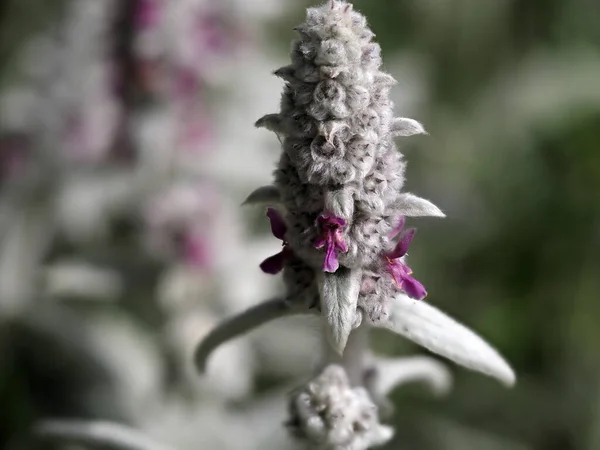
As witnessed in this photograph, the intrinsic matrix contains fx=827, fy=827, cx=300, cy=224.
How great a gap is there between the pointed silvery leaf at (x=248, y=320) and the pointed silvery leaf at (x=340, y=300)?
0.22 metres

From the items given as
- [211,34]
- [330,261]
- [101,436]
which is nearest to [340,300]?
[330,261]

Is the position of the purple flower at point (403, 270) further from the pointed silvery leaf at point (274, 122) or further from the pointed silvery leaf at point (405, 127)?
the pointed silvery leaf at point (274, 122)

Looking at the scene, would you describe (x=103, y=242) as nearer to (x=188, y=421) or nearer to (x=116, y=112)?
(x=116, y=112)

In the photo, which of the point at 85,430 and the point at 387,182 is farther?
the point at 85,430

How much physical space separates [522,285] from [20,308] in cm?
333

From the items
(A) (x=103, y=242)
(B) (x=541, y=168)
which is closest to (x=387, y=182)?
(A) (x=103, y=242)

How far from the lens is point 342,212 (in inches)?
86.2

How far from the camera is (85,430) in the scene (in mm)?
3070

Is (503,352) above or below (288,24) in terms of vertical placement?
below

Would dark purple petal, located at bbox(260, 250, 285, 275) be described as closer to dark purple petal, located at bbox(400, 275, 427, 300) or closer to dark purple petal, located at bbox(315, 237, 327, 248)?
dark purple petal, located at bbox(315, 237, 327, 248)

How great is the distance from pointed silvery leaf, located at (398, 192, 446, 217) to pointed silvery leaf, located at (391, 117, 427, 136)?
182 millimetres

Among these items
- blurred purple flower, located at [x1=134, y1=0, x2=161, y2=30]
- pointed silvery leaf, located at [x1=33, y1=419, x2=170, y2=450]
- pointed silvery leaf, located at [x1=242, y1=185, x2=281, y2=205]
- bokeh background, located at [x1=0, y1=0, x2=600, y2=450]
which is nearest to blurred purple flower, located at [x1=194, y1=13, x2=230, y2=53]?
bokeh background, located at [x1=0, y1=0, x2=600, y2=450]

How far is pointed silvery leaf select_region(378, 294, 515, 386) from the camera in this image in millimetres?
2432

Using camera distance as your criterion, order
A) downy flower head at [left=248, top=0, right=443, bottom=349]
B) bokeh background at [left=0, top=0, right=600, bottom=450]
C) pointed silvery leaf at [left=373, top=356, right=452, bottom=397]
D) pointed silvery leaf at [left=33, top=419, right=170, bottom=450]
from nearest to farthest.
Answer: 1. downy flower head at [left=248, top=0, right=443, bottom=349]
2. pointed silvery leaf at [left=373, top=356, right=452, bottom=397]
3. pointed silvery leaf at [left=33, top=419, right=170, bottom=450]
4. bokeh background at [left=0, top=0, right=600, bottom=450]
